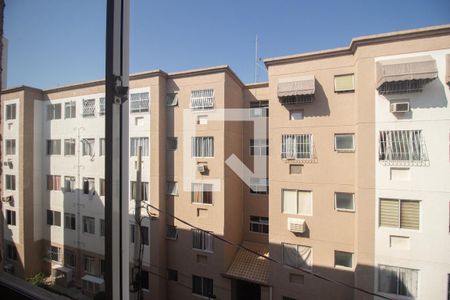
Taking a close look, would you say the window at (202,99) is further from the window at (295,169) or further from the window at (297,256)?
the window at (297,256)

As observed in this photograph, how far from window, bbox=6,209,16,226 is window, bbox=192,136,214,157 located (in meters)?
2.80

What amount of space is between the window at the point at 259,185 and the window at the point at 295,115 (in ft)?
4.36

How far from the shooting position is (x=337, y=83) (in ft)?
9.64

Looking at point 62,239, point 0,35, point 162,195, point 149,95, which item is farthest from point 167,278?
point 0,35

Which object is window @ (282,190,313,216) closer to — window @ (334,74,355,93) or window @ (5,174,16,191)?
window @ (334,74,355,93)

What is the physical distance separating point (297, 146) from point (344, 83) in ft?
3.30

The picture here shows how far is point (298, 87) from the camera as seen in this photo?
3.01m

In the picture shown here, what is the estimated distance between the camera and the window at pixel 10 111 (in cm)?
81

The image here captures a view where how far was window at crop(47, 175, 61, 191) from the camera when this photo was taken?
0.91 metres

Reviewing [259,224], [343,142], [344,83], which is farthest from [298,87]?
[259,224]

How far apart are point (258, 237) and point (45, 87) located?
401cm

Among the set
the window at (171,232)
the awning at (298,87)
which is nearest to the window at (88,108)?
the awning at (298,87)

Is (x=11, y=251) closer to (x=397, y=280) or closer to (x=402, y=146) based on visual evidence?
(x=402, y=146)

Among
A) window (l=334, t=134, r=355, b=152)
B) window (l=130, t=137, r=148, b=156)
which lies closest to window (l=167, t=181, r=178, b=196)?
window (l=130, t=137, r=148, b=156)
